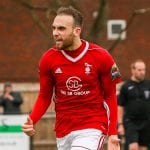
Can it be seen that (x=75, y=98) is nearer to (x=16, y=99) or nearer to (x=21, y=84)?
(x=16, y=99)

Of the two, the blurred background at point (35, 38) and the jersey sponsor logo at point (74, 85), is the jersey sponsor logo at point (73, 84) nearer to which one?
the jersey sponsor logo at point (74, 85)

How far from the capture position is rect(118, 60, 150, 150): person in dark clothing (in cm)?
1327

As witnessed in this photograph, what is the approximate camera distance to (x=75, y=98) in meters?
7.96

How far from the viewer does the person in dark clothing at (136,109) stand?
13266 millimetres

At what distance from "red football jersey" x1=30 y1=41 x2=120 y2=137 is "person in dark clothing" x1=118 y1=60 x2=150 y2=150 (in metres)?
5.08

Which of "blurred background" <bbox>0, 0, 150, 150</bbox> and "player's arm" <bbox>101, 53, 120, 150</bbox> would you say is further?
"blurred background" <bbox>0, 0, 150, 150</bbox>

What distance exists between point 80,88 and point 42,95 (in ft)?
1.57

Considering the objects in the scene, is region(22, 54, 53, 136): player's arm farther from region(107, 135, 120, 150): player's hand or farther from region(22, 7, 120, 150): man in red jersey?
region(107, 135, 120, 150): player's hand

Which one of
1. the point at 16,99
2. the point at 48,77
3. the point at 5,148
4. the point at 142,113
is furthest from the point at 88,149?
the point at 16,99

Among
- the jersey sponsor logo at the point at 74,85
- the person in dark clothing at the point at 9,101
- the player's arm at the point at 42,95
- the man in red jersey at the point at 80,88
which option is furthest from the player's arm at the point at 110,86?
the person in dark clothing at the point at 9,101

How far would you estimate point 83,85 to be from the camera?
7.94 metres

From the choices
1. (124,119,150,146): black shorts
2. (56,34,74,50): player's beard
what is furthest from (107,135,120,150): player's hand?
(124,119,150,146): black shorts

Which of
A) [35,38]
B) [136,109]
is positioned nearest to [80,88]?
[136,109]

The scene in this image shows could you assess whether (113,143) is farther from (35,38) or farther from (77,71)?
(35,38)
